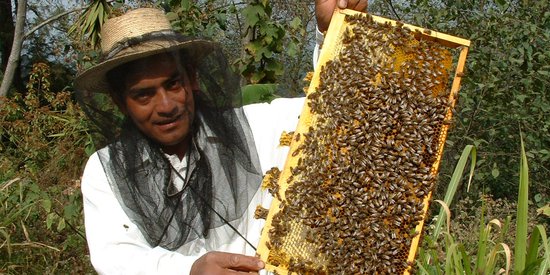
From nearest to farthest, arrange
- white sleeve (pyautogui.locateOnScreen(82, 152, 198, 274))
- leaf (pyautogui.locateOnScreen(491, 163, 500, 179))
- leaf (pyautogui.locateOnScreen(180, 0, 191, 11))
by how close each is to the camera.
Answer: white sleeve (pyautogui.locateOnScreen(82, 152, 198, 274)) → leaf (pyautogui.locateOnScreen(491, 163, 500, 179)) → leaf (pyautogui.locateOnScreen(180, 0, 191, 11))

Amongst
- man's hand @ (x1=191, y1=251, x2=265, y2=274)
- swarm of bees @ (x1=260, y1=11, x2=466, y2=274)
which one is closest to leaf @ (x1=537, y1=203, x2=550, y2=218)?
swarm of bees @ (x1=260, y1=11, x2=466, y2=274)

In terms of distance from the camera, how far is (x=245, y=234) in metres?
3.54

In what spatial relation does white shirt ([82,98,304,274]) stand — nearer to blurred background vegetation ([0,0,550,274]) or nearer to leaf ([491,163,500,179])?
blurred background vegetation ([0,0,550,274])

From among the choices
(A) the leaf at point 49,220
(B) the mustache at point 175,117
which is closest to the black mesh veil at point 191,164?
(B) the mustache at point 175,117

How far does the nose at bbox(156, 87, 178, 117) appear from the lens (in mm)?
3279

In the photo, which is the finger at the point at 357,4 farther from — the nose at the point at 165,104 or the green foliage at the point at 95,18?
the green foliage at the point at 95,18

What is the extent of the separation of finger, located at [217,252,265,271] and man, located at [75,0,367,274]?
0.37 metres

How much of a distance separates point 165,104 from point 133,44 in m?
0.33

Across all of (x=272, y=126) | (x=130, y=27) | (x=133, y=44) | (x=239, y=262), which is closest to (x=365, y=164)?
(x=239, y=262)

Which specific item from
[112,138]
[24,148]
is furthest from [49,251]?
[112,138]

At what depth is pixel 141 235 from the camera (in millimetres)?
3369

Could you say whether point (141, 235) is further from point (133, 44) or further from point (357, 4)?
point (357, 4)

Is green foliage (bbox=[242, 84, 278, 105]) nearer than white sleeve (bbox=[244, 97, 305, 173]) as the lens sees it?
No

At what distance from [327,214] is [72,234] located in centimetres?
413
